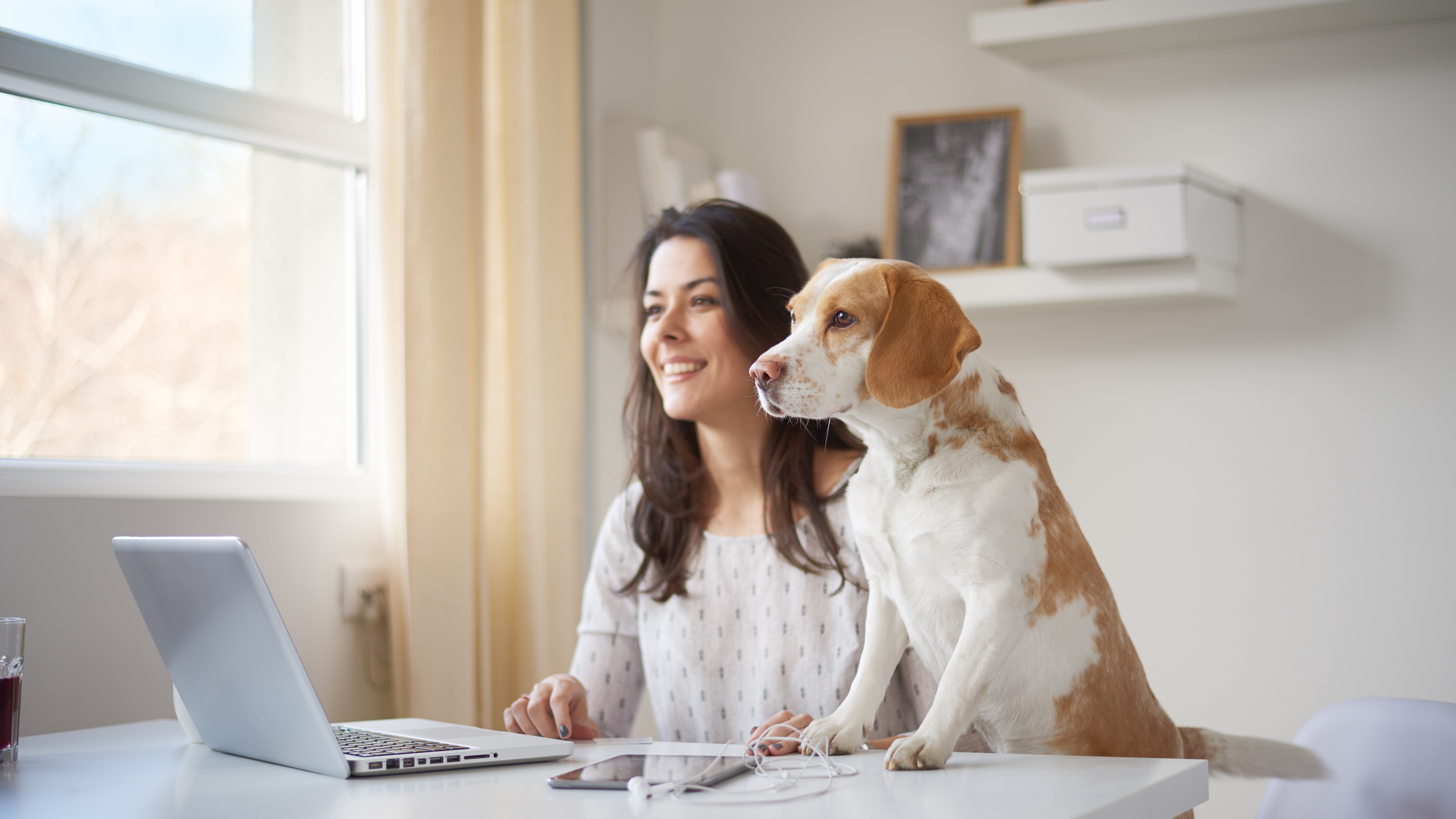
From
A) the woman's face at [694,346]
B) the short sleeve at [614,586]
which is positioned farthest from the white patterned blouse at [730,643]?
the woman's face at [694,346]

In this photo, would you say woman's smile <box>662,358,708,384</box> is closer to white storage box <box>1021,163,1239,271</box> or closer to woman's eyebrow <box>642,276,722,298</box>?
woman's eyebrow <box>642,276,722,298</box>

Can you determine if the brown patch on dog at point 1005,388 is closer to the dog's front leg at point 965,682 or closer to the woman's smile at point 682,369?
the dog's front leg at point 965,682

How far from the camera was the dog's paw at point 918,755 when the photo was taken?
855 millimetres

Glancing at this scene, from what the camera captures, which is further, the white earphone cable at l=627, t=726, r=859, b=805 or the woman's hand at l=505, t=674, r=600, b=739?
the woman's hand at l=505, t=674, r=600, b=739

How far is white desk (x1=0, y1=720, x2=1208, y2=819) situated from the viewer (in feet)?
2.44

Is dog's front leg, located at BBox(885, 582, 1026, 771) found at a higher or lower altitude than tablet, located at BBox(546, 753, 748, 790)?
higher

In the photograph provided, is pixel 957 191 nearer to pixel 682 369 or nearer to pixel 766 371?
pixel 682 369

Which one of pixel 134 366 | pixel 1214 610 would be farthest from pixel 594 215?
pixel 1214 610

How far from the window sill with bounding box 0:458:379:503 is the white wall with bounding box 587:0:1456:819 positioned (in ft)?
4.36

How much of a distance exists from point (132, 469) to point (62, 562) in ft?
0.63

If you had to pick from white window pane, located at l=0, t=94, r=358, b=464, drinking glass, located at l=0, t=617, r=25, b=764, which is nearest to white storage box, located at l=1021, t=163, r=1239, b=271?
white window pane, located at l=0, t=94, r=358, b=464

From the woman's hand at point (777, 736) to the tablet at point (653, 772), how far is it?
0.07 feet

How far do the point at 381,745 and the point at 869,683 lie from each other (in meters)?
0.45

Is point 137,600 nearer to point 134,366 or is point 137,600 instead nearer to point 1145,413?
point 134,366
